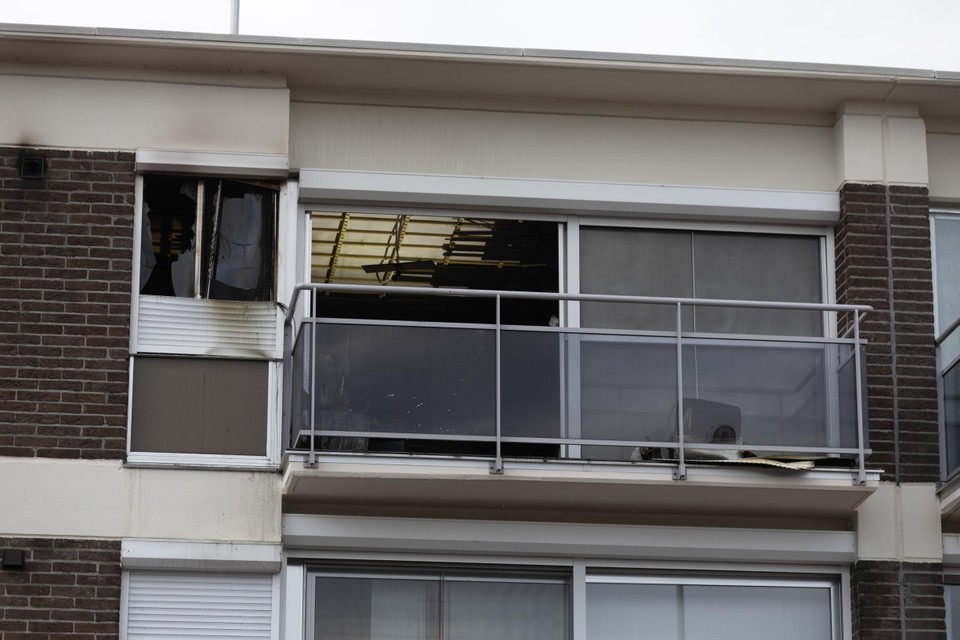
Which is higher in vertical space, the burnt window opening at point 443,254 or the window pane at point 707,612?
the burnt window opening at point 443,254

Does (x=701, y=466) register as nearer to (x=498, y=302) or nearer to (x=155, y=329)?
(x=498, y=302)

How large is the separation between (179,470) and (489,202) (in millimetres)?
3346

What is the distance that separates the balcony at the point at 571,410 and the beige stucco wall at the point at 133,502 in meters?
0.35

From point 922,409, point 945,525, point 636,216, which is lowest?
point 945,525

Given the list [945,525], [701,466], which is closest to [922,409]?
[945,525]

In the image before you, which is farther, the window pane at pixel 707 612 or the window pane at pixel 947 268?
the window pane at pixel 947 268

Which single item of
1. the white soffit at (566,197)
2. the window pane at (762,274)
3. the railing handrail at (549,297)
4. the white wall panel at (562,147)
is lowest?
the railing handrail at (549,297)

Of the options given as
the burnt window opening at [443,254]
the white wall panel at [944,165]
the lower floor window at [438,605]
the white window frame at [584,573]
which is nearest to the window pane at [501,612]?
the lower floor window at [438,605]

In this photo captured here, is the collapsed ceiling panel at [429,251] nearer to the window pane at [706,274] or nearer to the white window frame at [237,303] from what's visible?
the white window frame at [237,303]

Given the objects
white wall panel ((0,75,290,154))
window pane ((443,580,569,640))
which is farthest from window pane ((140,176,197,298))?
window pane ((443,580,569,640))

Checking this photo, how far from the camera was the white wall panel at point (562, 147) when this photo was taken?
1436 cm

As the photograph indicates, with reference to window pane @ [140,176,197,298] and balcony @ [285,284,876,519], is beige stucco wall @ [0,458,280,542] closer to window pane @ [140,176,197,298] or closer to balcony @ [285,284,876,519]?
balcony @ [285,284,876,519]

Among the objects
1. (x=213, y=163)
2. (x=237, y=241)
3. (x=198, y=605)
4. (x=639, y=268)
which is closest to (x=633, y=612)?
(x=639, y=268)

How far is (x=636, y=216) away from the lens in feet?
48.1
